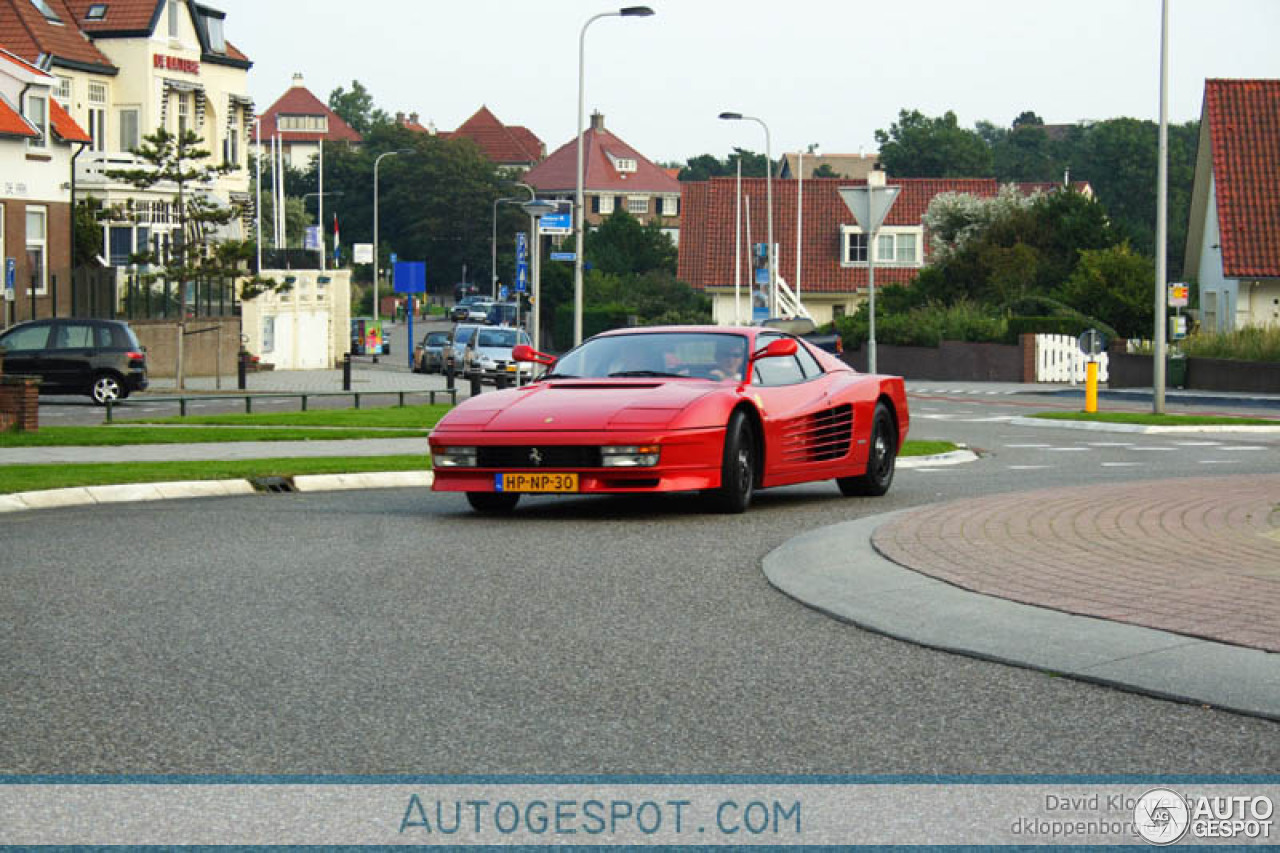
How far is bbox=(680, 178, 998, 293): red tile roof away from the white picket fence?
100 feet

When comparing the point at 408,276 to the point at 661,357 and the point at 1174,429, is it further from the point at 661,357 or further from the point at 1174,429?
the point at 661,357

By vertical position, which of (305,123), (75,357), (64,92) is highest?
(305,123)

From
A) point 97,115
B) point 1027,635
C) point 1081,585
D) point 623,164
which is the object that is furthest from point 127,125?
point 623,164

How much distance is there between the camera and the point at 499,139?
19175cm

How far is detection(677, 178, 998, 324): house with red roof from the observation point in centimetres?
8631

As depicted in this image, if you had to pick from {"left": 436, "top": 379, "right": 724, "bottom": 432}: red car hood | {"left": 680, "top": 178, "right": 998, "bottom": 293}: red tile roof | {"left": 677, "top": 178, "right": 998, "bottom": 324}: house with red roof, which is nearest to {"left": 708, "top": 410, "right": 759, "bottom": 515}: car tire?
{"left": 436, "top": 379, "right": 724, "bottom": 432}: red car hood

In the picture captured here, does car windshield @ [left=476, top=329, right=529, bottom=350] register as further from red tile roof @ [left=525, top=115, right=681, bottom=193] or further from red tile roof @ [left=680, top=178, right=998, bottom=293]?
red tile roof @ [left=525, top=115, right=681, bottom=193]

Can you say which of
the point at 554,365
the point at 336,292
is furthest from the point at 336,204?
the point at 554,365

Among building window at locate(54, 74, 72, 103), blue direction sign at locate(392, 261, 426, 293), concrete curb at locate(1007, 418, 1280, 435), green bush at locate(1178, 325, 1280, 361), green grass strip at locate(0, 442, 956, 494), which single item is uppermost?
building window at locate(54, 74, 72, 103)

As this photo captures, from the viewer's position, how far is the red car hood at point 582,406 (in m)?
13.1

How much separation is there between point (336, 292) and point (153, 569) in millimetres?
63050

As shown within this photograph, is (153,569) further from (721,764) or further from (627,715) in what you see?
(721,764)

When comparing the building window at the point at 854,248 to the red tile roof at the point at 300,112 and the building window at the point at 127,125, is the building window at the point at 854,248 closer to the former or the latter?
the building window at the point at 127,125

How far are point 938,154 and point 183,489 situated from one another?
14391 cm
